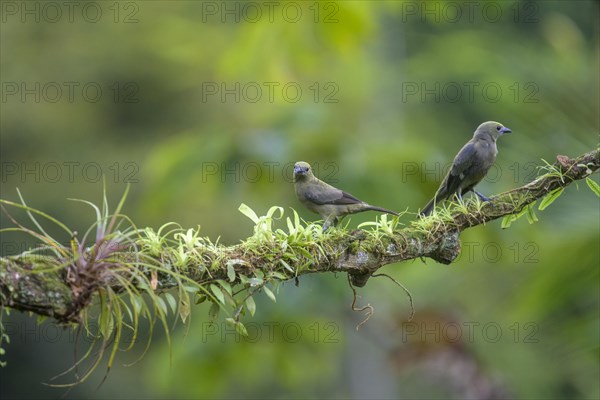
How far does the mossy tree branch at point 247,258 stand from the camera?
308 cm

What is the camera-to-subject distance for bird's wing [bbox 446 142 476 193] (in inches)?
192

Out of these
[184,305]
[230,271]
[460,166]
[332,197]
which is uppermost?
[460,166]

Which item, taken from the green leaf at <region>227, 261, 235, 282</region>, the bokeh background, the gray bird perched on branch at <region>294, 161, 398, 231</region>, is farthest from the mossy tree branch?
the gray bird perched on branch at <region>294, 161, 398, 231</region>

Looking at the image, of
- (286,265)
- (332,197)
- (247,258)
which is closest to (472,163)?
(332,197)

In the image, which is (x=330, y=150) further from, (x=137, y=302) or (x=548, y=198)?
(x=137, y=302)

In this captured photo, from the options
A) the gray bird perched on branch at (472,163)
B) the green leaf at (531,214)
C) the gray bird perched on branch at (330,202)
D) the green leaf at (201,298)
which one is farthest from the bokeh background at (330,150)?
the gray bird perched on branch at (330,202)

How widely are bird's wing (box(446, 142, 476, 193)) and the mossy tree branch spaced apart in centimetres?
62

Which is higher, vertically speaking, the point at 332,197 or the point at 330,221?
the point at 332,197

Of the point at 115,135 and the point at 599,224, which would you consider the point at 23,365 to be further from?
the point at 599,224

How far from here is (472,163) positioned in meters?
4.90

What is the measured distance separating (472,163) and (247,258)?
5.72ft

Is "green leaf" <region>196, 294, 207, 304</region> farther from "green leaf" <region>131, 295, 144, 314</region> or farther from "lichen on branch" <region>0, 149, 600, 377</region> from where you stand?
"green leaf" <region>131, 295, 144, 314</region>

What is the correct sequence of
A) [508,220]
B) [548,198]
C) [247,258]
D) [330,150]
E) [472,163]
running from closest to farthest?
1. [247,258]
2. [548,198]
3. [508,220]
4. [472,163]
5. [330,150]

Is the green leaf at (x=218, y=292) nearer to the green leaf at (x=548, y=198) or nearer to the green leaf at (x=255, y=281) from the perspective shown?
the green leaf at (x=255, y=281)
